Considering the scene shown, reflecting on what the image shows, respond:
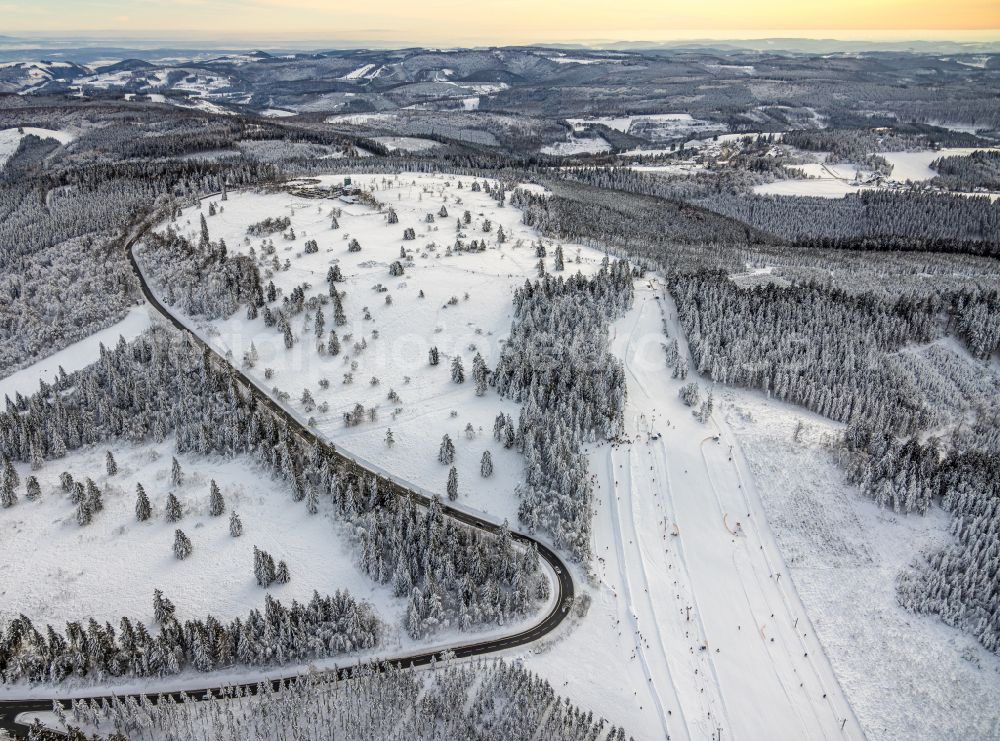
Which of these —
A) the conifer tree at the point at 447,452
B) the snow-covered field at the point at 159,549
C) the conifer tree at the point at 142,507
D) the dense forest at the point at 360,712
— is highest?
the conifer tree at the point at 447,452

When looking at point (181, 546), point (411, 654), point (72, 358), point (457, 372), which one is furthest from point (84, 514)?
point (457, 372)

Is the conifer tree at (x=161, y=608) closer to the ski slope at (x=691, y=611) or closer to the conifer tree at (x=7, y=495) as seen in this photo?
the conifer tree at (x=7, y=495)

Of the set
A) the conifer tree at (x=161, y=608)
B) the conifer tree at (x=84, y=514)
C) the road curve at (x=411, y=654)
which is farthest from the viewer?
the conifer tree at (x=84, y=514)

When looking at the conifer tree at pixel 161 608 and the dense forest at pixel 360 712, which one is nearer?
the dense forest at pixel 360 712

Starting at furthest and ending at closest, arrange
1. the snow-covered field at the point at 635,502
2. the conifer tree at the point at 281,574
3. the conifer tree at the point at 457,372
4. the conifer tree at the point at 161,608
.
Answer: the conifer tree at the point at 457,372
the conifer tree at the point at 281,574
the conifer tree at the point at 161,608
the snow-covered field at the point at 635,502

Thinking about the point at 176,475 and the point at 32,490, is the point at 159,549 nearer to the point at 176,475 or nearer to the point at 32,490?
the point at 176,475

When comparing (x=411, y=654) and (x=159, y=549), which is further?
(x=159, y=549)

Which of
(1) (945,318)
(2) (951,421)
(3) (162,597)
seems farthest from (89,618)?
(1) (945,318)

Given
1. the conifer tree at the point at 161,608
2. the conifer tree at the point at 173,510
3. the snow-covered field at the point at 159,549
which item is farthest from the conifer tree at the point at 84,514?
the conifer tree at the point at 161,608

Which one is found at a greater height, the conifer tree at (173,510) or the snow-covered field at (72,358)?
the snow-covered field at (72,358)

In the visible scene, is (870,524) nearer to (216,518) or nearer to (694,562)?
(694,562)

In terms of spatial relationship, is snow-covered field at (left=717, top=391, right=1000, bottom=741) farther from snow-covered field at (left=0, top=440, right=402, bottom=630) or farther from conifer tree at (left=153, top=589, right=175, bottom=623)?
conifer tree at (left=153, top=589, right=175, bottom=623)
